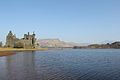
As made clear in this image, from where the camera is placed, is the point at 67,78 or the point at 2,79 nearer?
the point at 2,79

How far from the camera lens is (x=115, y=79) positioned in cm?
3106

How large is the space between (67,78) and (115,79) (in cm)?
1008

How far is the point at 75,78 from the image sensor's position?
3222cm

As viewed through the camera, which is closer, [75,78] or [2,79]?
[2,79]

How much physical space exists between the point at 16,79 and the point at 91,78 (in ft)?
52.1

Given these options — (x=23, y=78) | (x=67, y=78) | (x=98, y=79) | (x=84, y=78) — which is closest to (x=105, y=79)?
(x=98, y=79)

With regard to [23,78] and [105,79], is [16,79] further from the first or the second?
[105,79]

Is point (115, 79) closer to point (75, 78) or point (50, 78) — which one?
point (75, 78)

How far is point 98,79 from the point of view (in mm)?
31203

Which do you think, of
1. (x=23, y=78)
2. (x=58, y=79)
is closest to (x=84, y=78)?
(x=58, y=79)

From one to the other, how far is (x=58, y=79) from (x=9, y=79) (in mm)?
10061

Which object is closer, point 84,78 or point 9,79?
point 9,79

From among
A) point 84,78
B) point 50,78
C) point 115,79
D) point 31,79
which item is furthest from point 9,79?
point 115,79

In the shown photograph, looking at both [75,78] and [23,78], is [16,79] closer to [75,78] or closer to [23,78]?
[23,78]
